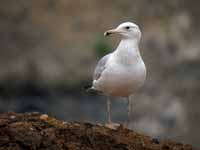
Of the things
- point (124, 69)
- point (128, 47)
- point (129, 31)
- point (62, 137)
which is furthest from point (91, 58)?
point (62, 137)

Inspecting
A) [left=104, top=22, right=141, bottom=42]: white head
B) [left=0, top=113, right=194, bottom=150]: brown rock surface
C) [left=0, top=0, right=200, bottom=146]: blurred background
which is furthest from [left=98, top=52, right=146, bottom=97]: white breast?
[left=0, top=0, right=200, bottom=146]: blurred background

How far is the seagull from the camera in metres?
8.79

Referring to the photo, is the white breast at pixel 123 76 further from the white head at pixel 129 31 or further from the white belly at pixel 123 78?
the white head at pixel 129 31

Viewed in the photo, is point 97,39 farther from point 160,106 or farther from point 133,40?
point 133,40

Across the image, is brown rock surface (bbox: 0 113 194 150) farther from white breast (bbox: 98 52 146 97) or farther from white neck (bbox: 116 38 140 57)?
white neck (bbox: 116 38 140 57)

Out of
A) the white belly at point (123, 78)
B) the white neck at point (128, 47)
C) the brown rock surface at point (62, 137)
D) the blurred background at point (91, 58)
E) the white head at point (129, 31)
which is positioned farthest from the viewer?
the blurred background at point (91, 58)

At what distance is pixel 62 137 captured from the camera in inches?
301

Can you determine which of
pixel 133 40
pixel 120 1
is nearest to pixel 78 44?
pixel 120 1

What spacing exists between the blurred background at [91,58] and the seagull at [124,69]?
31.6 feet

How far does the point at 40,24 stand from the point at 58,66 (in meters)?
1.97

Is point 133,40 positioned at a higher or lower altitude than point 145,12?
lower

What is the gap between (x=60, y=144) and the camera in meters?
7.53

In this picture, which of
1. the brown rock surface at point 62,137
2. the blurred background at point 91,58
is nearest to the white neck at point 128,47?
the brown rock surface at point 62,137

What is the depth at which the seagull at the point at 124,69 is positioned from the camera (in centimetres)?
879
